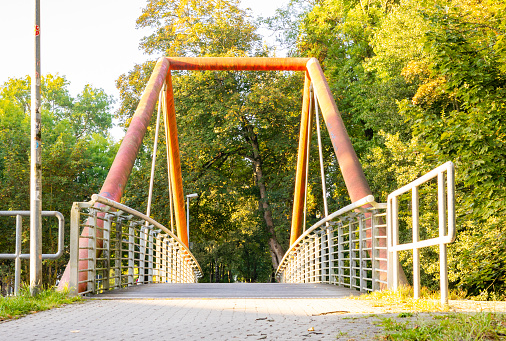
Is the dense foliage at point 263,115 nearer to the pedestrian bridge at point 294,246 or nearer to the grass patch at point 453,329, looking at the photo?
the pedestrian bridge at point 294,246

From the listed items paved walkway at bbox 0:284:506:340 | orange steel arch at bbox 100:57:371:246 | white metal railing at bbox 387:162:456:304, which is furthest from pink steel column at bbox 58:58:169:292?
white metal railing at bbox 387:162:456:304

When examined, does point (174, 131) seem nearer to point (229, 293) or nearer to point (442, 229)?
point (229, 293)

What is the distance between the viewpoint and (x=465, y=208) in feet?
35.8

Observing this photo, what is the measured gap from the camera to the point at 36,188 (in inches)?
221

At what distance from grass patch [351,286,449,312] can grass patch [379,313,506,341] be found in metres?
0.84

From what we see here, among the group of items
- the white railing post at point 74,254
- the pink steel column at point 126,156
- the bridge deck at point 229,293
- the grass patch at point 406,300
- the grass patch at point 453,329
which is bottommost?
the bridge deck at point 229,293

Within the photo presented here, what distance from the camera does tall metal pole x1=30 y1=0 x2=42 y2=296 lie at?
216 inches

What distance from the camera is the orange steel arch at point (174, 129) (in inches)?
295

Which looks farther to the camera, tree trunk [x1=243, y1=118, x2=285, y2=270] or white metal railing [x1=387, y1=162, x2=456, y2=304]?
tree trunk [x1=243, y1=118, x2=285, y2=270]

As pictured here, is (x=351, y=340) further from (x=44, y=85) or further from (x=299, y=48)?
(x=44, y=85)

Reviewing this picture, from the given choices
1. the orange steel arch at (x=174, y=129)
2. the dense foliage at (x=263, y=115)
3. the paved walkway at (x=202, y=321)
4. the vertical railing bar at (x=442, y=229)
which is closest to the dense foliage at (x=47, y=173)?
the dense foliage at (x=263, y=115)

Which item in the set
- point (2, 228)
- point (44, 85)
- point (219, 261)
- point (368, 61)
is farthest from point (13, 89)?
point (368, 61)

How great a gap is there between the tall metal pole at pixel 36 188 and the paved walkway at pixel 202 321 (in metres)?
0.66

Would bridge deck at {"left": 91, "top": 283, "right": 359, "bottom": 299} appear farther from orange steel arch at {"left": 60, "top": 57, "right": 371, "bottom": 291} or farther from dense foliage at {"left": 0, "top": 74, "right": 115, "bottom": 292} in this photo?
dense foliage at {"left": 0, "top": 74, "right": 115, "bottom": 292}
